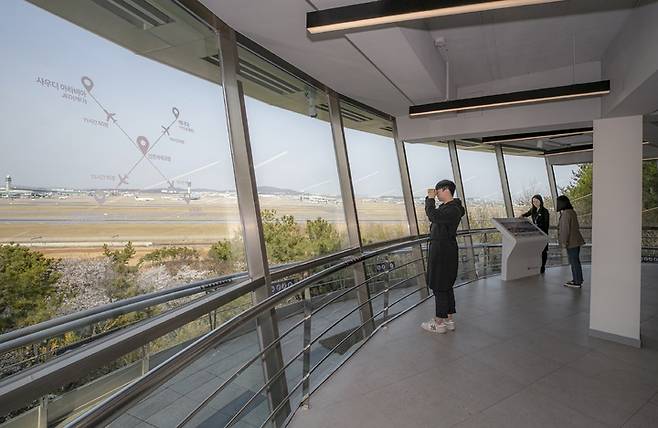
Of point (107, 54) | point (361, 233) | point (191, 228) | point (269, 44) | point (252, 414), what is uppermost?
point (269, 44)

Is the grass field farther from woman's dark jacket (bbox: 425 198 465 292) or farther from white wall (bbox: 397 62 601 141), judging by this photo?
white wall (bbox: 397 62 601 141)

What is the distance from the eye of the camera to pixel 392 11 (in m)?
2.28

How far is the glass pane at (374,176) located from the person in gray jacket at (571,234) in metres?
2.34

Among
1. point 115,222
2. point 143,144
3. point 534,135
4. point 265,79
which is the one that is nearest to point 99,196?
point 115,222

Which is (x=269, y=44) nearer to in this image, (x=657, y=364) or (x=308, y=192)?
(x=308, y=192)

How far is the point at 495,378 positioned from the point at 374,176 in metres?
3.49

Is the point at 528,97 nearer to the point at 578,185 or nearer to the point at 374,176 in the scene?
the point at 374,176

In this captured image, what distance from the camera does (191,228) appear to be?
2.77m

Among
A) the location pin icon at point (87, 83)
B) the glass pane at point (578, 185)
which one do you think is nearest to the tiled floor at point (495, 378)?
the location pin icon at point (87, 83)

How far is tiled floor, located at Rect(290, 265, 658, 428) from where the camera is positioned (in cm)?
226

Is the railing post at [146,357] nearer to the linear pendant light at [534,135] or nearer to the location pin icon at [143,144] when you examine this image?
the location pin icon at [143,144]

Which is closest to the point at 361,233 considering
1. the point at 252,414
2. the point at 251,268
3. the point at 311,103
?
the point at 311,103

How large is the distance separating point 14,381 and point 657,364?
4.22 metres

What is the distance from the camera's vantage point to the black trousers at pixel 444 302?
3.60 meters
